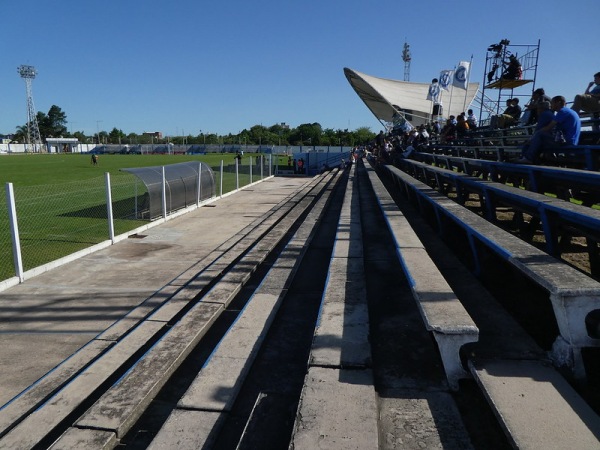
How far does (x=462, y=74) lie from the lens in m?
18.6

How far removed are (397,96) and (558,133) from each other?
123ft

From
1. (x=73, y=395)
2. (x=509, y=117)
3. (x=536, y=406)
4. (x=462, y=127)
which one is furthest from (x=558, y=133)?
(x=462, y=127)

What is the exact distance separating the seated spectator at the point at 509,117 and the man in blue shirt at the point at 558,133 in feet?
17.6

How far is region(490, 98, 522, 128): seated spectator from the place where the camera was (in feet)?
34.8

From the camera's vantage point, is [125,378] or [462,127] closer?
[125,378]

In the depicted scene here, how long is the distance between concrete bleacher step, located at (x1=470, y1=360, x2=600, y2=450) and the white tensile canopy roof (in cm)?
3581

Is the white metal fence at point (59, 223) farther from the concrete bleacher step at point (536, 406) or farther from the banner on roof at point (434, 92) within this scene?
the banner on roof at point (434, 92)

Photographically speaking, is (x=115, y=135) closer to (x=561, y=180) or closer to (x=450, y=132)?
(x=450, y=132)

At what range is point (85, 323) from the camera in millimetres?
4383

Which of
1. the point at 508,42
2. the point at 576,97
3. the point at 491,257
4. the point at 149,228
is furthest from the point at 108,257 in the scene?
the point at 508,42

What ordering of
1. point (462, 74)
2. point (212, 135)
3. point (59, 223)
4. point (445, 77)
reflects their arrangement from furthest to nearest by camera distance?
1. point (212, 135)
2. point (445, 77)
3. point (462, 74)
4. point (59, 223)

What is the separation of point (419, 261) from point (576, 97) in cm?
563

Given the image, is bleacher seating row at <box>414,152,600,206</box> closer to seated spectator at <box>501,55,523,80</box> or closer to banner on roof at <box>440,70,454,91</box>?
seated spectator at <box>501,55,523,80</box>

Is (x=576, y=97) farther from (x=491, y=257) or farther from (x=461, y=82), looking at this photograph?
(x=461, y=82)
